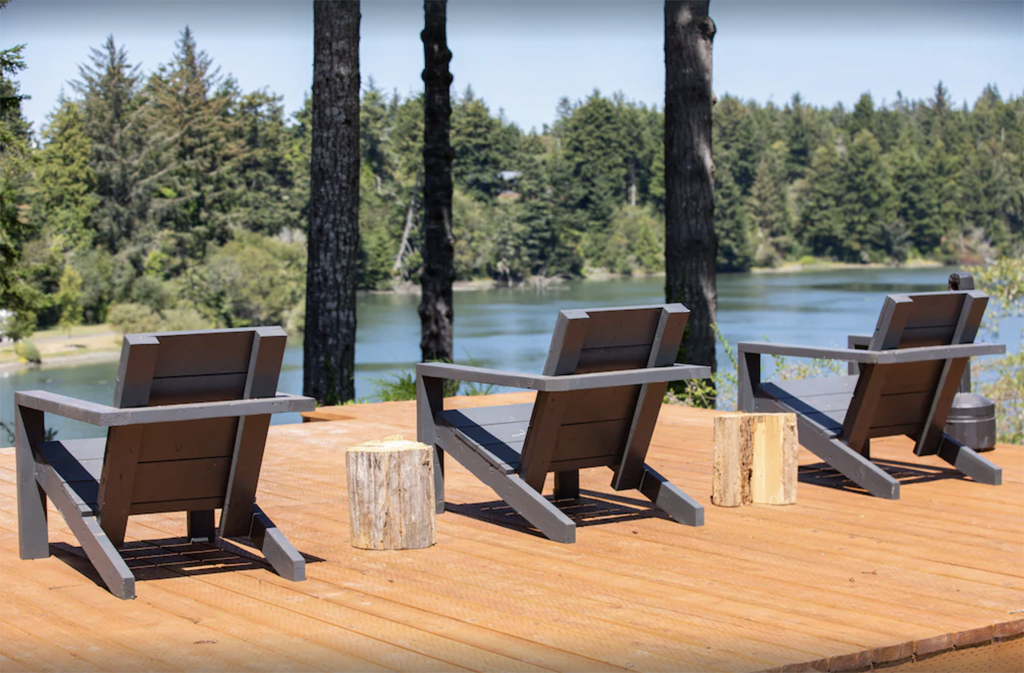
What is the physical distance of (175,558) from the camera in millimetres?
3391

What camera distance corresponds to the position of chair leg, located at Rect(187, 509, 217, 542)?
3.52 meters

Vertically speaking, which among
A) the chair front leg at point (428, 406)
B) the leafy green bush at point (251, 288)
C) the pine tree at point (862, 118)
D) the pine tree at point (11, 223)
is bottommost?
the leafy green bush at point (251, 288)

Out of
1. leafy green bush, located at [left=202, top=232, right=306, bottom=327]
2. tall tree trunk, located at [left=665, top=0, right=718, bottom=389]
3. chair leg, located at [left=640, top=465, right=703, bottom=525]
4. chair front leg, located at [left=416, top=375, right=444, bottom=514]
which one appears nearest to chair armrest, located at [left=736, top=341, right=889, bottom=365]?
chair leg, located at [left=640, top=465, right=703, bottom=525]

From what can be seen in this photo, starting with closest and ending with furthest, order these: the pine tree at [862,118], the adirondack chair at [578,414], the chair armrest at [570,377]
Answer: the chair armrest at [570,377] < the adirondack chair at [578,414] < the pine tree at [862,118]

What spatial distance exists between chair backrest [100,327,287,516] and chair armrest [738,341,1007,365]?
2.14m

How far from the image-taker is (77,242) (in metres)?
47.9

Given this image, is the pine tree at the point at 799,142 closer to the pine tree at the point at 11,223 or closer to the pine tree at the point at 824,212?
the pine tree at the point at 824,212

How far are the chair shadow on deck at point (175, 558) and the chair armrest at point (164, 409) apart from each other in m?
0.50

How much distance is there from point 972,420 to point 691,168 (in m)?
4.49

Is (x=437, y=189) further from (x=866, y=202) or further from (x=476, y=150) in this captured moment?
(x=866, y=202)

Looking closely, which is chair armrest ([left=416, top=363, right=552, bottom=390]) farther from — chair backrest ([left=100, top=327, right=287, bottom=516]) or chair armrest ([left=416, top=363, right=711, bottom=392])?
chair backrest ([left=100, top=327, right=287, bottom=516])

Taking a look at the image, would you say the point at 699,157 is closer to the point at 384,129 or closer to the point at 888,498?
the point at 888,498

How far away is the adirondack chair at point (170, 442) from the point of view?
2.87 m

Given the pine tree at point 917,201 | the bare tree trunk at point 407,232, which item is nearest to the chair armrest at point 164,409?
the bare tree trunk at point 407,232
